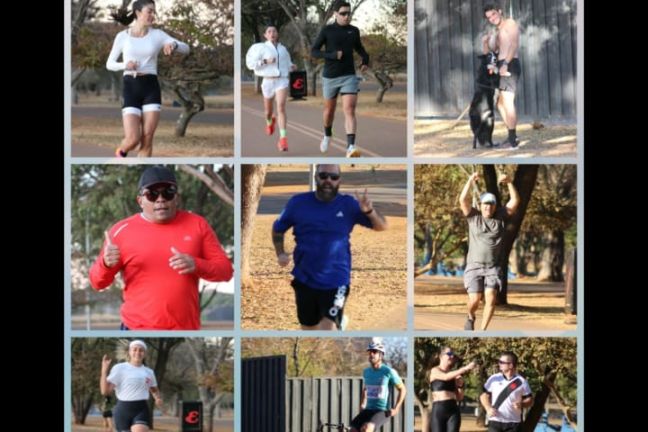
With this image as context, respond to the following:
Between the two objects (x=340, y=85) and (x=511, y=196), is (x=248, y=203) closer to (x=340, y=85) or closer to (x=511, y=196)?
(x=340, y=85)

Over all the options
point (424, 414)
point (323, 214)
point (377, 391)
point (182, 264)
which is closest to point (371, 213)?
point (323, 214)

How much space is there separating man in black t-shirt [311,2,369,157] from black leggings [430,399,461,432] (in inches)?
72.0

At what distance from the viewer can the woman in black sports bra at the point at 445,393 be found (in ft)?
41.6

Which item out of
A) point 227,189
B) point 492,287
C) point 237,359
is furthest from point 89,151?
point 492,287

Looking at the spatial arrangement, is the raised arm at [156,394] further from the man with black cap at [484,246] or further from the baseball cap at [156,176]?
the man with black cap at [484,246]

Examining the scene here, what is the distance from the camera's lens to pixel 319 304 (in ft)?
41.3

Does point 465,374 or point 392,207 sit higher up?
point 392,207

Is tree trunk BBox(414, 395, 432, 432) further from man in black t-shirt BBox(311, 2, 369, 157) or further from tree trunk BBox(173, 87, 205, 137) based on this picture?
tree trunk BBox(173, 87, 205, 137)

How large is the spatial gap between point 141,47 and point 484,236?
2693 mm

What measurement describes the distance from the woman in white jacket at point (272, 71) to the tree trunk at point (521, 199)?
146 centimetres

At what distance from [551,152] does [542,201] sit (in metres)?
0.35

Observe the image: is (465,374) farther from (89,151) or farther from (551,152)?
(89,151)

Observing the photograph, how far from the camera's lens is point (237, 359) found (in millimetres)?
12562

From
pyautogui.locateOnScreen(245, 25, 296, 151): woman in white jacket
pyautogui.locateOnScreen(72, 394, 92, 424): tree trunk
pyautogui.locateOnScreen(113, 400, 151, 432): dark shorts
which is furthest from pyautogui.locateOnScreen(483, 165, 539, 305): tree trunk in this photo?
pyautogui.locateOnScreen(72, 394, 92, 424): tree trunk
